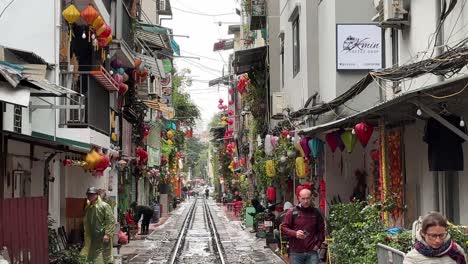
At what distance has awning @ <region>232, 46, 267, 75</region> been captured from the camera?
1147 inches

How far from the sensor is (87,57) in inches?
694

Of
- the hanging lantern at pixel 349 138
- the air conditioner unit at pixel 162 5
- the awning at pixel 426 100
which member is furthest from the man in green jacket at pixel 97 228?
the air conditioner unit at pixel 162 5

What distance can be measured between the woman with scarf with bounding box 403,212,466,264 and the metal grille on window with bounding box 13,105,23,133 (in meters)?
8.65

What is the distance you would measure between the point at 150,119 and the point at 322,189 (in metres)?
20.6

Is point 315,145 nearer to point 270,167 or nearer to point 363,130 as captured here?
point 363,130

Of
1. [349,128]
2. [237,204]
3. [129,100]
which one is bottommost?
[237,204]

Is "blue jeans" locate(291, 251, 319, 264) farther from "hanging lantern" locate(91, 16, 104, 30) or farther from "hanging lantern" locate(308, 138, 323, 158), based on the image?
"hanging lantern" locate(308, 138, 323, 158)

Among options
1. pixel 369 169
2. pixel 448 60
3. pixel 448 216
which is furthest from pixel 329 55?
pixel 448 60

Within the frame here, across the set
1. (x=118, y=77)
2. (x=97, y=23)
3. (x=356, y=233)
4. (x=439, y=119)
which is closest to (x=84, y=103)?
(x=97, y=23)

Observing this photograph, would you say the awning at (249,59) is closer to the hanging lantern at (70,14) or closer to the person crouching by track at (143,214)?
the person crouching by track at (143,214)

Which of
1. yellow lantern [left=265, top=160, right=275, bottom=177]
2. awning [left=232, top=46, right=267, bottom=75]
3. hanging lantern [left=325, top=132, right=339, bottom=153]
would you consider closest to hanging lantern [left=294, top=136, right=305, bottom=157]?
yellow lantern [left=265, top=160, right=275, bottom=177]

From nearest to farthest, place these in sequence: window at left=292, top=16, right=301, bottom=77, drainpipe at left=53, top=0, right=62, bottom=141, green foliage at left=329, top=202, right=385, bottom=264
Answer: green foliage at left=329, top=202, right=385, bottom=264 → drainpipe at left=53, top=0, right=62, bottom=141 → window at left=292, top=16, right=301, bottom=77

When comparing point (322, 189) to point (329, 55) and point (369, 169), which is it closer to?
point (369, 169)

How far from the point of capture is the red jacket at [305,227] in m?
9.29
